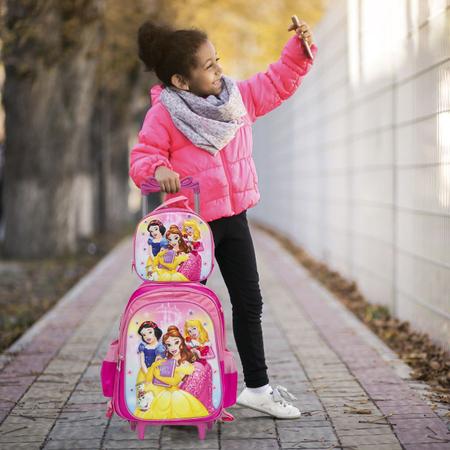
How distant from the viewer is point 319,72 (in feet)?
42.9

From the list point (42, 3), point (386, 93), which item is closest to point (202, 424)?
point (386, 93)

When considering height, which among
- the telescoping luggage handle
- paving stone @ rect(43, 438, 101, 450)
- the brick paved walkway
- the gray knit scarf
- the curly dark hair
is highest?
the curly dark hair

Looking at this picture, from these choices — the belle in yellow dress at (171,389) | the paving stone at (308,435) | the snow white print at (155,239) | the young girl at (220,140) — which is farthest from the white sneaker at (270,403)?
the snow white print at (155,239)

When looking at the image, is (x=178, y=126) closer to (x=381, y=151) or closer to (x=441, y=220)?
(x=441, y=220)

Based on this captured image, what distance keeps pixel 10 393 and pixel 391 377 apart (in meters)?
2.19

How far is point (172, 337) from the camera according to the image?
449cm

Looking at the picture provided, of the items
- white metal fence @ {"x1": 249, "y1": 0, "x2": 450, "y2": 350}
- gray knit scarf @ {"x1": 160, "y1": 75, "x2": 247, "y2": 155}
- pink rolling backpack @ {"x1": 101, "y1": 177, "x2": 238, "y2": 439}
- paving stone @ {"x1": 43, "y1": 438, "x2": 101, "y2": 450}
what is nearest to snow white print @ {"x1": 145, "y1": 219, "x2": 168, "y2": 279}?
pink rolling backpack @ {"x1": 101, "y1": 177, "x2": 238, "y2": 439}

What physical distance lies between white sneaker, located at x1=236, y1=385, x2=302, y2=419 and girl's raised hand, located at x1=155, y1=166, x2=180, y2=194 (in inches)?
45.6

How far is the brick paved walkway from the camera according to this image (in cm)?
454

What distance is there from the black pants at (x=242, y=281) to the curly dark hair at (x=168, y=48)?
75 cm

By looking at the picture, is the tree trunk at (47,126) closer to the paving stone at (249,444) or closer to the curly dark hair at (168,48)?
the curly dark hair at (168,48)

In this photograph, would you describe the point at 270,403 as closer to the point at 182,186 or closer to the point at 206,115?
the point at 182,186

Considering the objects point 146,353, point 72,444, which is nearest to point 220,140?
point 146,353

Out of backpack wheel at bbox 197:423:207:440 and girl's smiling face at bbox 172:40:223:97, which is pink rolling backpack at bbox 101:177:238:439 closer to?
backpack wheel at bbox 197:423:207:440
